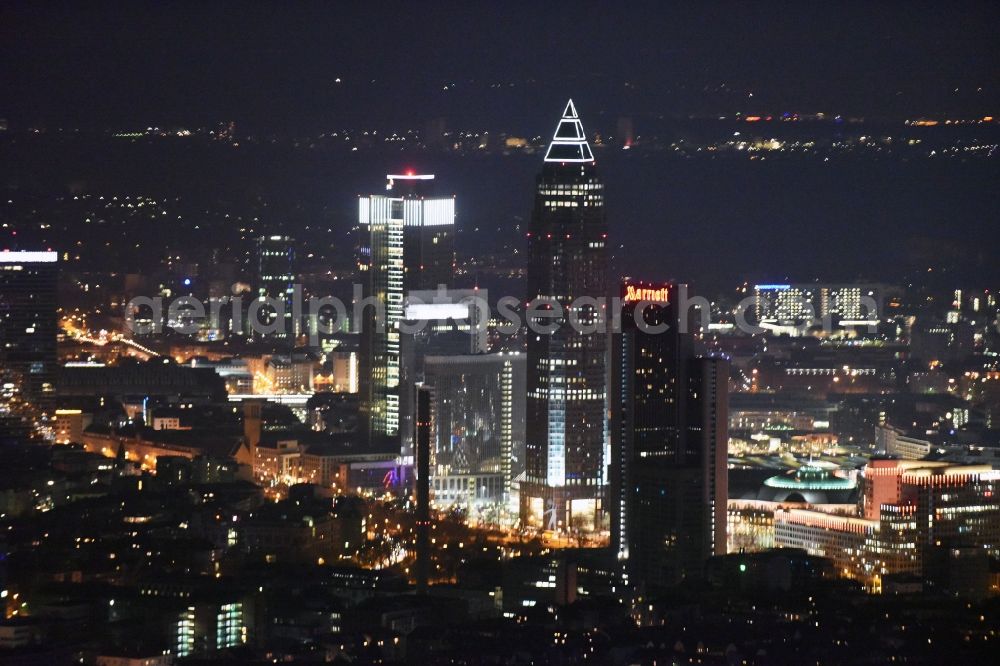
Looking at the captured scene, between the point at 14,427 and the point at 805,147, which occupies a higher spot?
the point at 805,147

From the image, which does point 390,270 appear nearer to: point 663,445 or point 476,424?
point 476,424

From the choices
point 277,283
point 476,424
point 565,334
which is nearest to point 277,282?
point 277,283

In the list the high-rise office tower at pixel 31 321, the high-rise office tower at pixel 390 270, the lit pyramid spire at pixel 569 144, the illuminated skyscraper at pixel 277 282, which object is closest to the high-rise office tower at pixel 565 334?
the lit pyramid spire at pixel 569 144

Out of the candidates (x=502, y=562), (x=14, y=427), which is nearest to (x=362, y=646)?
(x=502, y=562)

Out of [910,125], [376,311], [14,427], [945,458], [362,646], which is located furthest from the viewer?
[376,311]

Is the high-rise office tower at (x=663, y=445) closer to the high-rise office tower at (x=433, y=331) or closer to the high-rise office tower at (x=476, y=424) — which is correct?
the high-rise office tower at (x=476, y=424)

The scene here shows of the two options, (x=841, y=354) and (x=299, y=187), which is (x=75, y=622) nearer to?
(x=299, y=187)

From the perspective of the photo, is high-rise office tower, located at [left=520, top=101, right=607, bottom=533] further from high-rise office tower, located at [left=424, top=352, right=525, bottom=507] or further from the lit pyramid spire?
high-rise office tower, located at [left=424, top=352, right=525, bottom=507]

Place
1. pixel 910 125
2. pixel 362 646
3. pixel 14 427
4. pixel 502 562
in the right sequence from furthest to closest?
1. pixel 14 427
2. pixel 910 125
3. pixel 502 562
4. pixel 362 646
